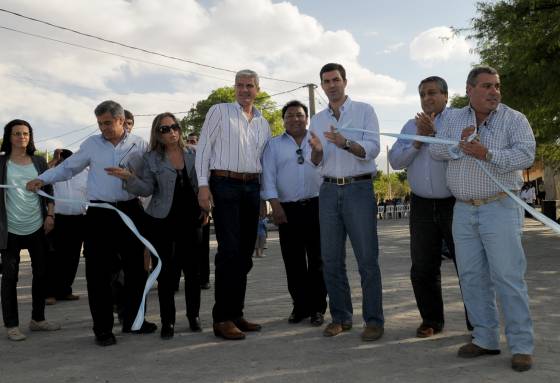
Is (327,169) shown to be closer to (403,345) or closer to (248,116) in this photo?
(248,116)

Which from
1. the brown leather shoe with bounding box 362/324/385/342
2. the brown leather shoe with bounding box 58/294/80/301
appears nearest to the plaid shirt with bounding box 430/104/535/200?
the brown leather shoe with bounding box 362/324/385/342

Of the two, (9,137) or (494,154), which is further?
(9,137)

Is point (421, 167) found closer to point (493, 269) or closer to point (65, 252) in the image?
point (493, 269)

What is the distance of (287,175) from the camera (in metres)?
5.27

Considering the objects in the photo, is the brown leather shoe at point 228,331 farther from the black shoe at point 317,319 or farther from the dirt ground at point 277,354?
the black shoe at point 317,319

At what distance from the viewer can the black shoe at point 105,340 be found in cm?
454

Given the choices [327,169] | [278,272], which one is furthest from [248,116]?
[278,272]

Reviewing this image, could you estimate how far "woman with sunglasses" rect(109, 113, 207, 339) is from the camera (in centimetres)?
479

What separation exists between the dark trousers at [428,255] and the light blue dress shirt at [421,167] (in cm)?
10

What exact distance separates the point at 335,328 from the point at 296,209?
1215mm

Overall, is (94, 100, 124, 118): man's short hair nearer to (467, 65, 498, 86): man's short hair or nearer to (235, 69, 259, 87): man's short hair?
(235, 69, 259, 87): man's short hair

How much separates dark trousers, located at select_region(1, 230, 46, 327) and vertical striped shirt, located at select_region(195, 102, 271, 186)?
1744 mm

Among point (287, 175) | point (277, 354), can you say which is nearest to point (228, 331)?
point (277, 354)

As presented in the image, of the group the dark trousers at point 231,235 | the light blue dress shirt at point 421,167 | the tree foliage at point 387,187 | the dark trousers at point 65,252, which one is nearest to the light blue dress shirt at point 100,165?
the dark trousers at point 231,235
